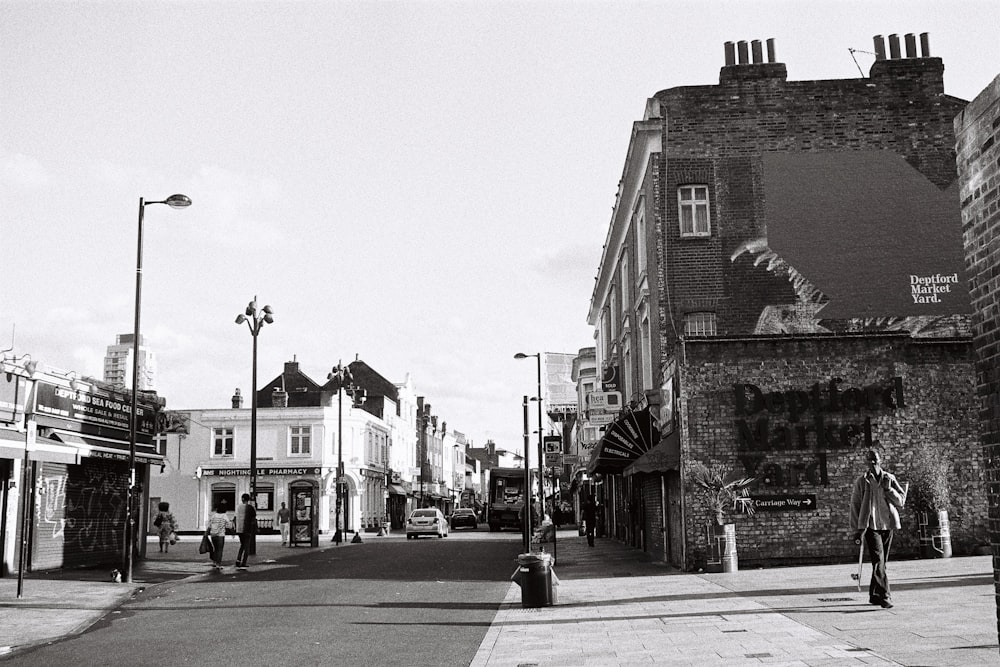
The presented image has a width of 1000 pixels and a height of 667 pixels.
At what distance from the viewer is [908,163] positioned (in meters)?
25.2

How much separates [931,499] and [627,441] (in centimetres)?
914

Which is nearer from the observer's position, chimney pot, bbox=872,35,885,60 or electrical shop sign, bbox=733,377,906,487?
electrical shop sign, bbox=733,377,906,487

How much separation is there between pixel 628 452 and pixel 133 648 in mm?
18047

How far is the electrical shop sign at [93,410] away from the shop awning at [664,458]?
11.9m

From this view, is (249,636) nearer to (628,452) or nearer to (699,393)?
(699,393)

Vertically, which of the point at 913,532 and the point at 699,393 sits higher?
the point at 699,393

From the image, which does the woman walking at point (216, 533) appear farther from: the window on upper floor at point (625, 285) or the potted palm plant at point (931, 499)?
the window on upper floor at point (625, 285)

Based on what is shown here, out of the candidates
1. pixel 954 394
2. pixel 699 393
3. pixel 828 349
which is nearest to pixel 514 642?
pixel 699 393

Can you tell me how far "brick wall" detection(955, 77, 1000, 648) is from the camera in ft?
19.2

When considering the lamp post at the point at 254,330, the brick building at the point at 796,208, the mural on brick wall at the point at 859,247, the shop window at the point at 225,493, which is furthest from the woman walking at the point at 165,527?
the shop window at the point at 225,493

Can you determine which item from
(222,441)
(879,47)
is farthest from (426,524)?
(879,47)

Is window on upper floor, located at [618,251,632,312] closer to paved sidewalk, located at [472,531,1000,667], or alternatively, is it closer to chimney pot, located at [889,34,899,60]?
chimney pot, located at [889,34,899,60]

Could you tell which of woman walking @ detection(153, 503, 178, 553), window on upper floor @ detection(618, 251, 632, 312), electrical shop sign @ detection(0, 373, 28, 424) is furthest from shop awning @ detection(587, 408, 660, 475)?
electrical shop sign @ detection(0, 373, 28, 424)

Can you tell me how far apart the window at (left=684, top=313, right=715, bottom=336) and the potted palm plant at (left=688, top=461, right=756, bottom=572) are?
6.40m
